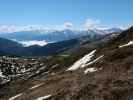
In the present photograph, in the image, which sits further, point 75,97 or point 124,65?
point 124,65

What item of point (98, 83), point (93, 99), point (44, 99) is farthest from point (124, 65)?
point (93, 99)

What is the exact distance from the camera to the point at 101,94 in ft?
104

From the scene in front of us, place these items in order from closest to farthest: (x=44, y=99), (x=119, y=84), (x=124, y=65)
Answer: (x=119, y=84), (x=44, y=99), (x=124, y=65)

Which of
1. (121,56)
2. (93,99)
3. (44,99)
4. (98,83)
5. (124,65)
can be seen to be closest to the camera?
(93,99)

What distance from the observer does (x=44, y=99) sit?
41.3m

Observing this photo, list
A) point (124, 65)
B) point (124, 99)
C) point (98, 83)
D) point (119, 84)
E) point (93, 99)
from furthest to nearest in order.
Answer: point (124, 65) → point (98, 83) → point (119, 84) → point (93, 99) → point (124, 99)

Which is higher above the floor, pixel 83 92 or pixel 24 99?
pixel 83 92

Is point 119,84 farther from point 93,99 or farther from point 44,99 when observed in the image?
point 44,99

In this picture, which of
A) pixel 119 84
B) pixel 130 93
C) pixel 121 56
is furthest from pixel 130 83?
pixel 121 56

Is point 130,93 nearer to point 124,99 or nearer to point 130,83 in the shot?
point 124,99

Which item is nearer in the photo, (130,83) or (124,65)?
(130,83)

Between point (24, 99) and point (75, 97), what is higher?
point (75, 97)

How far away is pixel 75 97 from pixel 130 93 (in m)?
7.29

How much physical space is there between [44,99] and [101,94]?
12097 millimetres
